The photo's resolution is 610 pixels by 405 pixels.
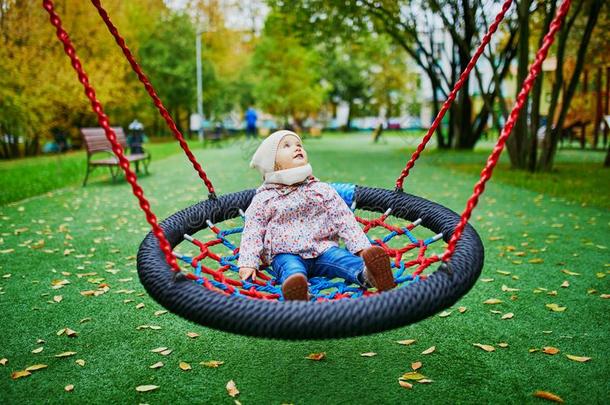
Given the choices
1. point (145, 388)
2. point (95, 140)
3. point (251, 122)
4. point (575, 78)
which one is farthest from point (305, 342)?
point (251, 122)

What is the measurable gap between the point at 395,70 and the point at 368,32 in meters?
25.8

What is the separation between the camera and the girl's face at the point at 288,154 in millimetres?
2607

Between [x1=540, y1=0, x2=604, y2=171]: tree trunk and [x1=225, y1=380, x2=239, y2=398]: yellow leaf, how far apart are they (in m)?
8.70

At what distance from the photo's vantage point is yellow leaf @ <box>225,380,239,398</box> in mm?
2238

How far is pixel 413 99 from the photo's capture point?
4325cm

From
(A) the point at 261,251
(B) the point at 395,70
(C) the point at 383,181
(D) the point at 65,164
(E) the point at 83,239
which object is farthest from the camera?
(B) the point at 395,70

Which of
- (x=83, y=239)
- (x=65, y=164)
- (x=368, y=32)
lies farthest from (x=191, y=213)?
(x=368, y=32)

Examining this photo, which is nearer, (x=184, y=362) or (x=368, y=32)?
(x=184, y=362)

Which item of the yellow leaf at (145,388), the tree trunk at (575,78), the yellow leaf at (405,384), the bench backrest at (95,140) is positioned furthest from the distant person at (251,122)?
the yellow leaf at (405,384)

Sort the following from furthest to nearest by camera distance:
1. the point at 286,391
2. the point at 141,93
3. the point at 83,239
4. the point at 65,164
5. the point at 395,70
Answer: the point at 395,70
the point at 141,93
the point at 65,164
the point at 83,239
the point at 286,391

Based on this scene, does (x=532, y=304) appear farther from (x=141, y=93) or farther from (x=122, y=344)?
(x=141, y=93)

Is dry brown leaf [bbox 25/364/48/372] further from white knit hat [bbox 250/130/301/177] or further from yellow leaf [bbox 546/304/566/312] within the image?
yellow leaf [bbox 546/304/566/312]

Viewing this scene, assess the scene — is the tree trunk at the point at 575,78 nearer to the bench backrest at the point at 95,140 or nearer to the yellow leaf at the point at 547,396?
the bench backrest at the point at 95,140

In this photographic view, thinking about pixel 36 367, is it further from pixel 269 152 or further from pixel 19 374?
pixel 269 152
